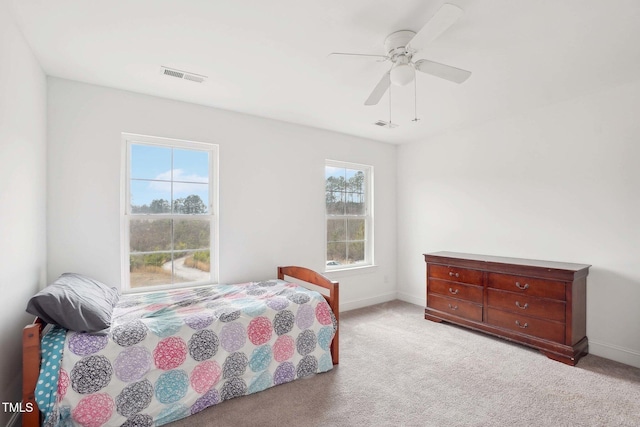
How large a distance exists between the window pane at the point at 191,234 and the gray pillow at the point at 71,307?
3.27ft

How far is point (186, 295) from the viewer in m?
2.67

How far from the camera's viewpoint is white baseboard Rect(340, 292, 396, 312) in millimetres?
4227

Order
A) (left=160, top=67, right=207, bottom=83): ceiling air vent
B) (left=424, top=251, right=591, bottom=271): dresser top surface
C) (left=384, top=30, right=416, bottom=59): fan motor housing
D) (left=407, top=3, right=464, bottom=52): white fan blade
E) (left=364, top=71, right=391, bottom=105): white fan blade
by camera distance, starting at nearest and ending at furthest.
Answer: (left=407, top=3, right=464, bottom=52): white fan blade < (left=384, top=30, right=416, bottom=59): fan motor housing < (left=364, top=71, right=391, bottom=105): white fan blade < (left=160, top=67, right=207, bottom=83): ceiling air vent < (left=424, top=251, right=591, bottom=271): dresser top surface

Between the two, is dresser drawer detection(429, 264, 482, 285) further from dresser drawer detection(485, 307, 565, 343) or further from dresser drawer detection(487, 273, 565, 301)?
dresser drawer detection(485, 307, 565, 343)

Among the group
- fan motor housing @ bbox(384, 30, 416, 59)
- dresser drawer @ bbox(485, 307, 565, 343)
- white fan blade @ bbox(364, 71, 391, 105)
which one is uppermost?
fan motor housing @ bbox(384, 30, 416, 59)

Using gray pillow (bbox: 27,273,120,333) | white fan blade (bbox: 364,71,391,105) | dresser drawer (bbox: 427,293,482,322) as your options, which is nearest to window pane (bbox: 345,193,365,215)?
dresser drawer (bbox: 427,293,482,322)

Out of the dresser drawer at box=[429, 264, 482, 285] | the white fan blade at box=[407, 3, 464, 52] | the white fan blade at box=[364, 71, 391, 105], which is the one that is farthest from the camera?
the dresser drawer at box=[429, 264, 482, 285]

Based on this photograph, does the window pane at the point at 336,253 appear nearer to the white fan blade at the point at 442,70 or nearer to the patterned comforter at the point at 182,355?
the patterned comforter at the point at 182,355

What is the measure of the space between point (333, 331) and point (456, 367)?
109 cm

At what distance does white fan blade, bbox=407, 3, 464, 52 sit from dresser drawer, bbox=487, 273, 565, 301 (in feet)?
8.04

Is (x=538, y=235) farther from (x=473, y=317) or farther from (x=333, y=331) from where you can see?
(x=333, y=331)

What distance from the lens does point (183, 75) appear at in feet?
8.22

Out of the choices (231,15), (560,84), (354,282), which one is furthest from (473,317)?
(231,15)

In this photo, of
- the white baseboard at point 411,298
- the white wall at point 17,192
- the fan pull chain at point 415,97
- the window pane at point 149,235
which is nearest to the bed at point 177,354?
the white wall at point 17,192
